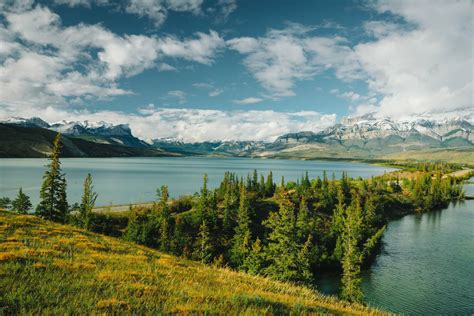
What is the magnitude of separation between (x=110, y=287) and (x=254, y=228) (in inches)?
3828

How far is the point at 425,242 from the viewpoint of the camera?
337ft

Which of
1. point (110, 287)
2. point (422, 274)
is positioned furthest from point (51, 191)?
point (422, 274)

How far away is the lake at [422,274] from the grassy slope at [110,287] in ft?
185

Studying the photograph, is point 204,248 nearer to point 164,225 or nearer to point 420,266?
point 164,225

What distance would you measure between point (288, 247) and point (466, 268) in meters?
56.9

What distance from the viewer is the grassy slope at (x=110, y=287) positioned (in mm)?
9812

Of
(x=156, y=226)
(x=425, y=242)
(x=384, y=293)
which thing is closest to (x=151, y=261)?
(x=384, y=293)

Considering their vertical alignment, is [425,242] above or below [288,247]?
below

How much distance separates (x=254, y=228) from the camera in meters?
106

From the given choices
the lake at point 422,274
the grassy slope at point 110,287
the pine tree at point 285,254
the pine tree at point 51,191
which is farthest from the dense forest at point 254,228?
the grassy slope at point 110,287

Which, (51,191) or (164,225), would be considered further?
(164,225)

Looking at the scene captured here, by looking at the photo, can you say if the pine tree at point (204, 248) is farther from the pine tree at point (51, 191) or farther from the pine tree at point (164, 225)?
the pine tree at point (51, 191)

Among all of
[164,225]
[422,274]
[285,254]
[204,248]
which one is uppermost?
[164,225]

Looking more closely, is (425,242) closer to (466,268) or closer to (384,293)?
(466,268)
